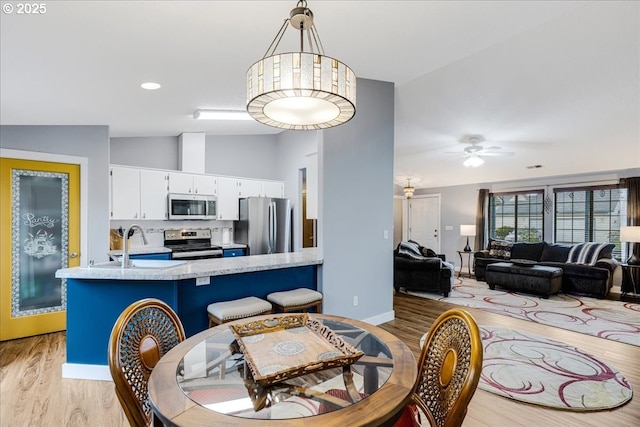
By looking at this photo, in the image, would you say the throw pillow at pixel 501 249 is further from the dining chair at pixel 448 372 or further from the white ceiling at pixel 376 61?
the dining chair at pixel 448 372

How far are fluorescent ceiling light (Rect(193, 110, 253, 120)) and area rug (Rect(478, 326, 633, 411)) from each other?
3.76m

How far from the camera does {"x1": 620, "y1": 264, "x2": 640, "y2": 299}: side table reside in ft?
18.2

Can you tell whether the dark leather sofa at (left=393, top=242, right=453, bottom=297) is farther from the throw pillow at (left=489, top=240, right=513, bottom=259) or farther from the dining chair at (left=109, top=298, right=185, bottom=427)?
the dining chair at (left=109, top=298, right=185, bottom=427)

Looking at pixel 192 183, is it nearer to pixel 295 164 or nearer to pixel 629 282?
pixel 295 164

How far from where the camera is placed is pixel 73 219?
387 centimetres

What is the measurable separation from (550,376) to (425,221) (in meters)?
6.70

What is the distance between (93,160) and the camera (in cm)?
399

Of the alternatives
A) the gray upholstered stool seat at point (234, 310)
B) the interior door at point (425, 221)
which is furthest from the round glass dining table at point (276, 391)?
the interior door at point (425, 221)

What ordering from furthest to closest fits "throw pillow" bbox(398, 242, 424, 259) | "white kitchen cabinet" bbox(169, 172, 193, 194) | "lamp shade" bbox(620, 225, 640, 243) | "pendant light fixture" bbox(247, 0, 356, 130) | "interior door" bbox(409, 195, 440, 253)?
"interior door" bbox(409, 195, 440, 253) < "throw pillow" bbox(398, 242, 424, 259) < "lamp shade" bbox(620, 225, 640, 243) < "white kitchen cabinet" bbox(169, 172, 193, 194) < "pendant light fixture" bbox(247, 0, 356, 130)

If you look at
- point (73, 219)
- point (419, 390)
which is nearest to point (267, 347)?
point (419, 390)

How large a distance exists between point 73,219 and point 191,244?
167 cm

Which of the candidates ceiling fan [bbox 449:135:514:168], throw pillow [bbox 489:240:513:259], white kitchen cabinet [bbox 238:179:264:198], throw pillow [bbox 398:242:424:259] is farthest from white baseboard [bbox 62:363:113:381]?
throw pillow [bbox 489:240:513:259]

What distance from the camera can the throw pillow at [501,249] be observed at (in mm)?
6965

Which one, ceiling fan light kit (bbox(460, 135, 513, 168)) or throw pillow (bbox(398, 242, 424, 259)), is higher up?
ceiling fan light kit (bbox(460, 135, 513, 168))
